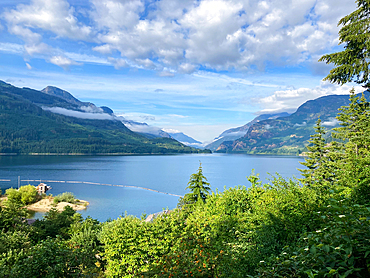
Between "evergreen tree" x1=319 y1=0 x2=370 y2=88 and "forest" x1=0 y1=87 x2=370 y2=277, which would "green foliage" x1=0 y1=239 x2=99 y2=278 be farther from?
"evergreen tree" x1=319 y1=0 x2=370 y2=88

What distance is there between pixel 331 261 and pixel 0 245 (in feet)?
52.4

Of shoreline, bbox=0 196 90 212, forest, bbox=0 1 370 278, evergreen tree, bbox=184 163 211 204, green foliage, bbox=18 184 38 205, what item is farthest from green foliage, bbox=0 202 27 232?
green foliage, bbox=18 184 38 205

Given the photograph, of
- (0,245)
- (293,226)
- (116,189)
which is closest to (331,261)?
(293,226)

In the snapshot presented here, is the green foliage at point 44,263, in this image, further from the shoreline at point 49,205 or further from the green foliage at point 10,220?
the shoreline at point 49,205

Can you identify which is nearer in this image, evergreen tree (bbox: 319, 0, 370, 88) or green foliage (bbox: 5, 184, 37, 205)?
evergreen tree (bbox: 319, 0, 370, 88)

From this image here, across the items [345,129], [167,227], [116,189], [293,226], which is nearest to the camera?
[293,226]

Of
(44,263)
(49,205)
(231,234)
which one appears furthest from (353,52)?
(49,205)

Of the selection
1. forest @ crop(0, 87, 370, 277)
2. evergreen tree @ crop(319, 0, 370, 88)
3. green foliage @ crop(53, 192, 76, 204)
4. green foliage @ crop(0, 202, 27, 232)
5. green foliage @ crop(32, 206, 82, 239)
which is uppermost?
evergreen tree @ crop(319, 0, 370, 88)

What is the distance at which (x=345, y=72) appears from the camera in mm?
13625

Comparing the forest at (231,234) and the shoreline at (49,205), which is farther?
the shoreline at (49,205)

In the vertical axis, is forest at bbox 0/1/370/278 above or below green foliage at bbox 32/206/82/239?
above

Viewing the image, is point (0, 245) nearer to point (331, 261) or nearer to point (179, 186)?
point (331, 261)

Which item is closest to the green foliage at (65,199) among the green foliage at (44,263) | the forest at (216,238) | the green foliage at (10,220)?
the green foliage at (10,220)

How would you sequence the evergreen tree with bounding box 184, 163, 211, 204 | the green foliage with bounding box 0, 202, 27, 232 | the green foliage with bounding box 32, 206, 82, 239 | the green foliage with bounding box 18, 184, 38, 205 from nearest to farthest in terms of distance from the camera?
1. the green foliage with bounding box 0, 202, 27, 232
2. the green foliage with bounding box 32, 206, 82, 239
3. the evergreen tree with bounding box 184, 163, 211, 204
4. the green foliage with bounding box 18, 184, 38, 205
